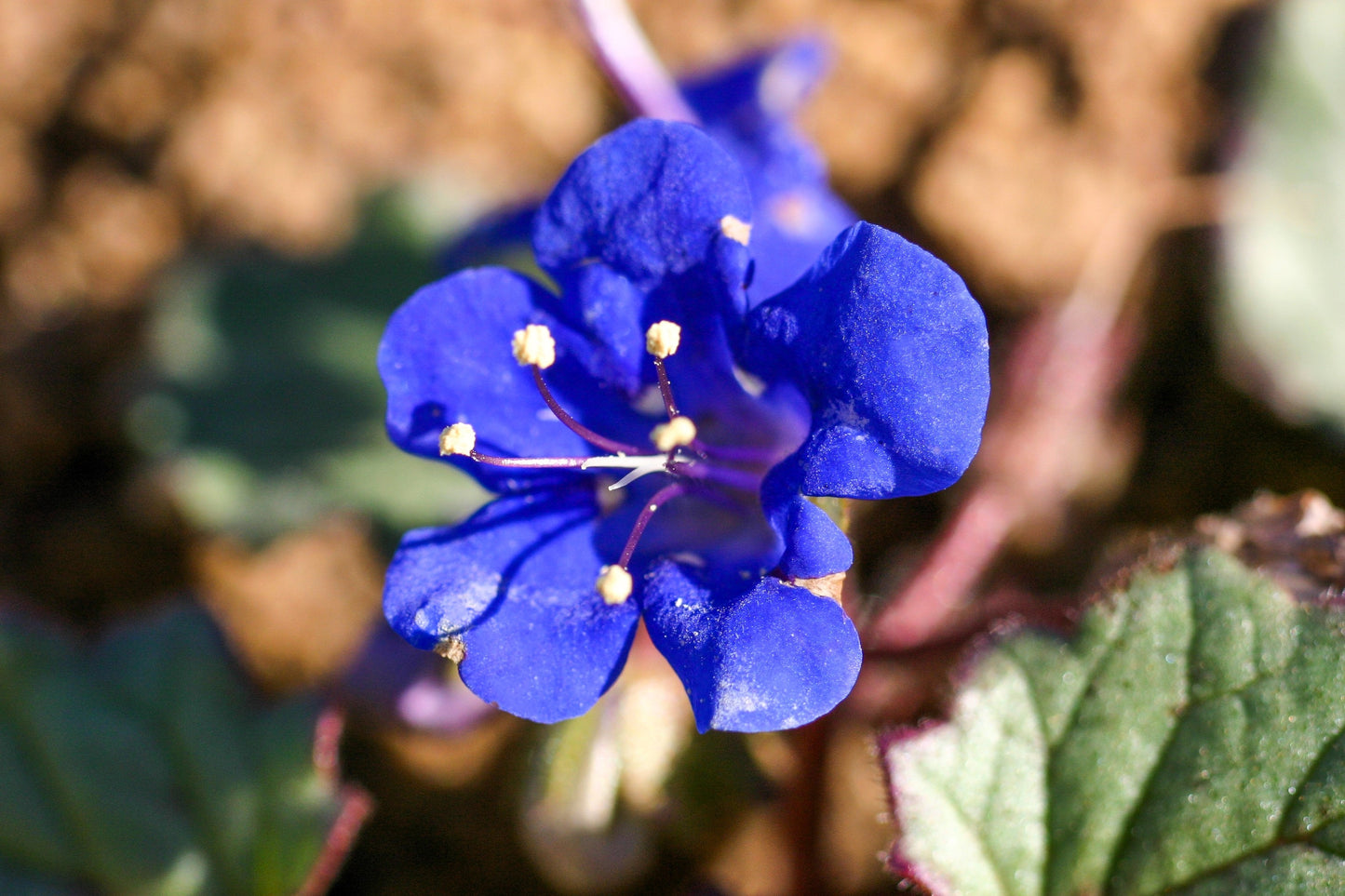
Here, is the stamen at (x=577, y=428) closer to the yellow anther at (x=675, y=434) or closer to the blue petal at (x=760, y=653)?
the yellow anther at (x=675, y=434)

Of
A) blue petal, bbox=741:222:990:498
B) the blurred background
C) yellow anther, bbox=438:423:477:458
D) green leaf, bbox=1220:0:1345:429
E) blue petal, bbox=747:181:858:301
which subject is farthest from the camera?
green leaf, bbox=1220:0:1345:429

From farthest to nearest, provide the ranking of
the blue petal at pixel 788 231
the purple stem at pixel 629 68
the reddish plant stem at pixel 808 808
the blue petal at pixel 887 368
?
the purple stem at pixel 629 68 < the reddish plant stem at pixel 808 808 < the blue petal at pixel 788 231 < the blue petal at pixel 887 368

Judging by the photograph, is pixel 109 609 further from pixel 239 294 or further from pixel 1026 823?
pixel 1026 823

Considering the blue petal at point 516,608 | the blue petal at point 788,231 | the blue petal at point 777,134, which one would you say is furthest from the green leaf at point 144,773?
the blue petal at point 777,134

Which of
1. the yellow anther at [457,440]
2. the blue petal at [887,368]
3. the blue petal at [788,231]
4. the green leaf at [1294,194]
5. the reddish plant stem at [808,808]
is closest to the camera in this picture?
the blue petal at [887,368]

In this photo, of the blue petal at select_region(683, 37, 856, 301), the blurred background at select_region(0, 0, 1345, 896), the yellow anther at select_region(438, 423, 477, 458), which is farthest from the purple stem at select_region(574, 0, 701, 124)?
the yellow anther at select_region(438, 423, 477, 458)

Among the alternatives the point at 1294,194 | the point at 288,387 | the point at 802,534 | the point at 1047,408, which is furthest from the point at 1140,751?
the point at 288,387

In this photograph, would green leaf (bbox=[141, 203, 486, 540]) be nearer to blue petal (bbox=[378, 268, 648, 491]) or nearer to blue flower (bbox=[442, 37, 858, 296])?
blue flower (bbox=[442, 37, 858, 296])

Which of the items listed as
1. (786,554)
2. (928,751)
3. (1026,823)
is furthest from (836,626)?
(1026,823)
